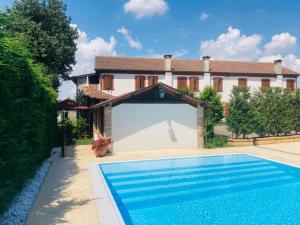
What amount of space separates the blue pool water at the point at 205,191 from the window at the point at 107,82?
20107 millimetres

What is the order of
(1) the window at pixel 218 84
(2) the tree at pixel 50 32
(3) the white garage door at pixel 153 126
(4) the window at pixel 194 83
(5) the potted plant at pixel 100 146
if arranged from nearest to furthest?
1. (5) the potted plant at pixel 100 146
2. (3) the white garage door at pixel 153 126
3. (2) the tree at pixel 50 32
4. (4) the window at pixel 194 83
5. (1) the window at pixel 218 84

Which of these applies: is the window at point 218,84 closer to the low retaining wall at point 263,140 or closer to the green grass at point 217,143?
the low retaining wall at point 263,140

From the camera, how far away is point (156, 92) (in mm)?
20156

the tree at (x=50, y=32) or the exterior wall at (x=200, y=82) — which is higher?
the tree at (x=50, y=32)

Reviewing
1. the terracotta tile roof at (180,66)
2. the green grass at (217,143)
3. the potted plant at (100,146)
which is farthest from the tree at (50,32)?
the green grass at (217,143)

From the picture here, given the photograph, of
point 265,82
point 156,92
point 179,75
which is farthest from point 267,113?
point 265,82

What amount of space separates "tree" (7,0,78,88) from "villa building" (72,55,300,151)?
3991 mm

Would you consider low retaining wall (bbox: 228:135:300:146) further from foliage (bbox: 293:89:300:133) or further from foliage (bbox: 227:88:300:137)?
foliage (bbox: 293:89:300:133)

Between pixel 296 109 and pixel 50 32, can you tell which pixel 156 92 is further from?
pixel 50 32

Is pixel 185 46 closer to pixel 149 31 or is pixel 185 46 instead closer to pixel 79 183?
pixel 149 31

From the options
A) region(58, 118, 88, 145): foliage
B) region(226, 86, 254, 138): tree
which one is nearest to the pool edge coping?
region(58, 118, 88, 145): foliage

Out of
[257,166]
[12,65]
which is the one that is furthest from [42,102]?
[257,166]

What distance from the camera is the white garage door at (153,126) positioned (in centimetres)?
1944

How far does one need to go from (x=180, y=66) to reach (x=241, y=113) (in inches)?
721
